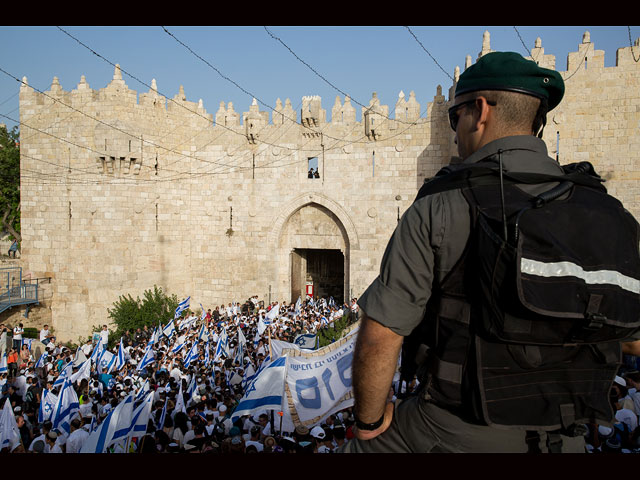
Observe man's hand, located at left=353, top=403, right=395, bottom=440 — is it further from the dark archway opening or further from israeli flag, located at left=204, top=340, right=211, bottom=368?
the dark archway opening

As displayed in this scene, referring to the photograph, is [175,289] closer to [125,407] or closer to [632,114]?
[125,407]

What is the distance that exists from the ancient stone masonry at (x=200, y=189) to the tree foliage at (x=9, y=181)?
538 cm

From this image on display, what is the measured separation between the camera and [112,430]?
5.76 meters

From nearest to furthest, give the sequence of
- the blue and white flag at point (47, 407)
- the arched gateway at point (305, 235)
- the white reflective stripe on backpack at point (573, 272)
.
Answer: the white reflective stripe on backpack at point (573, 272) < the blue and white flag at point (47, 407) < the arched gateway at point (305, 235)

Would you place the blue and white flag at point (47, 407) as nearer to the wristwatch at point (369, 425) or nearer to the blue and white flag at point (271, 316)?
the blue and white flag at point (271, 316)

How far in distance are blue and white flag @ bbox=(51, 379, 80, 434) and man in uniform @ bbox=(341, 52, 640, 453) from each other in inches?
281

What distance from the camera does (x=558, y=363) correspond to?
4.61ft

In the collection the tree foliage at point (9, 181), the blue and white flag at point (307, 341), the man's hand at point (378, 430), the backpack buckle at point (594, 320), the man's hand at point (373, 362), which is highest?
the tree foliage at point (9, 181)

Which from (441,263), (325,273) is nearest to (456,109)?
(441,263)

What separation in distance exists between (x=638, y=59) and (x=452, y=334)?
45.6ft

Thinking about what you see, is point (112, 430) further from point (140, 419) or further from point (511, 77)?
point (511, 77)

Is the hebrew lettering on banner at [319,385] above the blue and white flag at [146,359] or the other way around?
above

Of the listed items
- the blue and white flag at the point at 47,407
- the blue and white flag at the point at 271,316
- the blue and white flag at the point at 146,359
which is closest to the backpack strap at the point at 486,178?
the blue and white flag at the point at 47,407

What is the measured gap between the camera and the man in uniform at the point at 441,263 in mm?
1416
